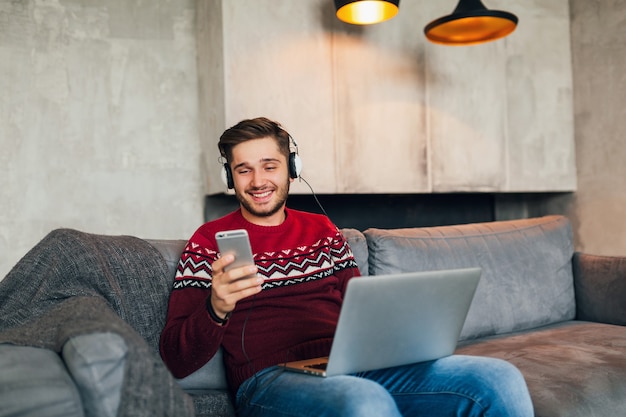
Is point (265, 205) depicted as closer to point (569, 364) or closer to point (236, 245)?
point (236, 245)

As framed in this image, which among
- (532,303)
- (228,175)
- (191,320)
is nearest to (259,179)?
(228,175)

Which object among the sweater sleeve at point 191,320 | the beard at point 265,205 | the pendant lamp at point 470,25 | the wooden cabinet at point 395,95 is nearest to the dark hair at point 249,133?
the beard at point 265,205

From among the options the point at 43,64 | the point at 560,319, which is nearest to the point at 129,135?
the point at 43,64

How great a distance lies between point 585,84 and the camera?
3855mm

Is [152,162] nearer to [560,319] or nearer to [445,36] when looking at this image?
[445,36]

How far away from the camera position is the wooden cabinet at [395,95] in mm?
3127

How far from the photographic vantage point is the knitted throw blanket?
1.15 metres

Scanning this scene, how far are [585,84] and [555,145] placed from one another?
0.40m

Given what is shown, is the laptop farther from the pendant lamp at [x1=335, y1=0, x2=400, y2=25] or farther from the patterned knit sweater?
the pendant lamp at [x1=335, y1=0, x2=400, y2=25]

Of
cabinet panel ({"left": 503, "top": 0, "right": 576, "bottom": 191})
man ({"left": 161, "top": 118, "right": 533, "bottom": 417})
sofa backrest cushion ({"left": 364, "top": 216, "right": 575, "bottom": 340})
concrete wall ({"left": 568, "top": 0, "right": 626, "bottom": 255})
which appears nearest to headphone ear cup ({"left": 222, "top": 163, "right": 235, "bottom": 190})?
man ({"left": 161, "top": 118, "right": 533, "bottom": 417})

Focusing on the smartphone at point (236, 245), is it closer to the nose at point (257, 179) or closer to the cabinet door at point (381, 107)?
the nose at point (257, 179)

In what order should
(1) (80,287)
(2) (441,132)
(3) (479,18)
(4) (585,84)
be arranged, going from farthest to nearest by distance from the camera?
(4) (585,84), (2) (441,132), (3) (479,18), (1) (80,287)

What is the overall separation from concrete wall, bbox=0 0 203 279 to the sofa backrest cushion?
4.49 feet

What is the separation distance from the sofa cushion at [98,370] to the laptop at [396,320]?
16.9 inches
